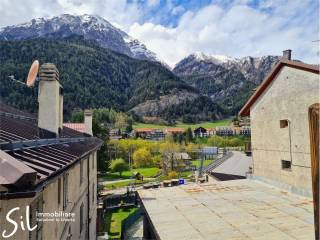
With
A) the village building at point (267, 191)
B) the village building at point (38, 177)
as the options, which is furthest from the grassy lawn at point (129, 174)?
the village building at point (38, 177)

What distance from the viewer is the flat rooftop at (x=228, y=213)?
24.2 ft

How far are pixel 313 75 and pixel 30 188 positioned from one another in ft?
36.6

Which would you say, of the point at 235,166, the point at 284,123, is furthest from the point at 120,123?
the point at 284,123

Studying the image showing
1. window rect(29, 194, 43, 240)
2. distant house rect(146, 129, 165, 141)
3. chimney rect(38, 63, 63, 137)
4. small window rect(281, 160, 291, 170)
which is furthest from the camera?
distant house rect(146, 129, 165, 141)

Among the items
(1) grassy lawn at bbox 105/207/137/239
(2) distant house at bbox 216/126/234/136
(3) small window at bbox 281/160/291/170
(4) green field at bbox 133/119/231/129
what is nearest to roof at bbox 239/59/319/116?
(3) small window at bbox 281/160/291/170

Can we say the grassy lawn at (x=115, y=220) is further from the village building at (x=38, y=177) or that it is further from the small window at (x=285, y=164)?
the village building at (x=38, y=177)

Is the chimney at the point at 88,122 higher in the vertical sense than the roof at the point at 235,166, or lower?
higher

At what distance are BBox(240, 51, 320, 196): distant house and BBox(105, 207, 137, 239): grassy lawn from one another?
1302cm

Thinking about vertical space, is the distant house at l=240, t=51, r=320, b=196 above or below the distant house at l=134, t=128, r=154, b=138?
below

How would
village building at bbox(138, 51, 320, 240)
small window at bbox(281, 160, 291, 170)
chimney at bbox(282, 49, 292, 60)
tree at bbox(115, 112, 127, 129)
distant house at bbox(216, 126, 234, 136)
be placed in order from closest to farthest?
1. village building at bbox(138, 51, 320, 240)
2. small window at bbox(281, 160, 291, 170)
3. chimney at bbox(282, 49, 292, 60)
4. tree at bbox(115, 112, 127, 129)
5. distant house at bbox(216, 126, 234, 136)

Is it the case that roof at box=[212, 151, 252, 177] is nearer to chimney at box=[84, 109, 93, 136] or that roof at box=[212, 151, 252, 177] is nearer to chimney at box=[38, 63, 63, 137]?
chimney at box=[84, 109, 93, 136]

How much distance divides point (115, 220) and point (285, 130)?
65.8ft

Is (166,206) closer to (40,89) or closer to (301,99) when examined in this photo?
(40,89)

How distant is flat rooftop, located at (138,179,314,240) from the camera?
7387 mm
